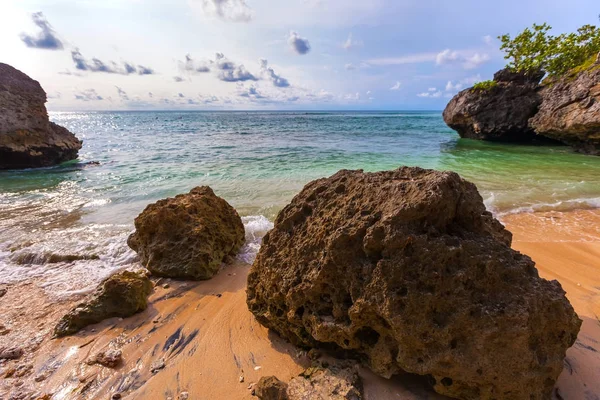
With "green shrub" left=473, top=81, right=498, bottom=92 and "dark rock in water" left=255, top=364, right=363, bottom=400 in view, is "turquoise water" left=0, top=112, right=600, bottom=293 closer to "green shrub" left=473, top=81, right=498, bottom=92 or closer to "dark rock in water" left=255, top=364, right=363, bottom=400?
"dark rock in water" left=255, top=364, right=363, bottom=400

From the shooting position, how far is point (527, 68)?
21000 millimetres

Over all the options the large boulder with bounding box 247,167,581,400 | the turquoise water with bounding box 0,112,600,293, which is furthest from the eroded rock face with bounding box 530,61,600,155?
the large boulder with bounding box 247,167,581,400

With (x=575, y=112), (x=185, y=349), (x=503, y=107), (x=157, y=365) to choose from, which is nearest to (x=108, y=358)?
(x=157, y=365)

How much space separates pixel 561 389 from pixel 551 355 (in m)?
0.43

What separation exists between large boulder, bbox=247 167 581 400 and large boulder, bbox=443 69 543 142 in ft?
74.5

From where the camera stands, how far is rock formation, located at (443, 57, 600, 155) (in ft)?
49.5

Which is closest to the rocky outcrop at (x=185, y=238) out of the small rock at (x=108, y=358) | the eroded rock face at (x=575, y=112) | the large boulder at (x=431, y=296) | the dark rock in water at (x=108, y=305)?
the dark rock in water at (x=108, y=305)

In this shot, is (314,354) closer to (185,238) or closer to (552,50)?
(185,238)

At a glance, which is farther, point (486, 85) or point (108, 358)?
point (486, 85)

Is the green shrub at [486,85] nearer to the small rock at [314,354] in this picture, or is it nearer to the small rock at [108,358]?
the small rock at [314,354]

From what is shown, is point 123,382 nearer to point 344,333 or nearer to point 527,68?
point 344,333

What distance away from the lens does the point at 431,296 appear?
2.15m

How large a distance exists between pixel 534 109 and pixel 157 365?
2475 cm

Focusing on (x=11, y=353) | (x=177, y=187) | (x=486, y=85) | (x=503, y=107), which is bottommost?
(x=177, y=187)
